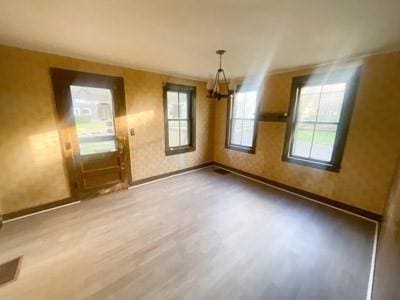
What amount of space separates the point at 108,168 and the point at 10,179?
1261 millimetres

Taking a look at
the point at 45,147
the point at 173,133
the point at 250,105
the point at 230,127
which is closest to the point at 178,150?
the point at 173,133

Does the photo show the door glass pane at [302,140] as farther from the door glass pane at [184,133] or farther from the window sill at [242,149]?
the door glass pane at [184,133]

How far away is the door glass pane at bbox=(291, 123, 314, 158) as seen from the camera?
10.6ft

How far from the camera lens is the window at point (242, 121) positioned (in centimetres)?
409

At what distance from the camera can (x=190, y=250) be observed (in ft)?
6.59

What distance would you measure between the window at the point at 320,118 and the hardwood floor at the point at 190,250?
86 centimetres

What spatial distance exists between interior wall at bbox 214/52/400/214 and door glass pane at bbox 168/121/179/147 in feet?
7.20

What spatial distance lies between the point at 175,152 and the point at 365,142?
11.4 ft

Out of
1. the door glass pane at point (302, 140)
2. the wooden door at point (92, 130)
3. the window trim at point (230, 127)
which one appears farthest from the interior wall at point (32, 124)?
the door glass pane at point (302, 140)

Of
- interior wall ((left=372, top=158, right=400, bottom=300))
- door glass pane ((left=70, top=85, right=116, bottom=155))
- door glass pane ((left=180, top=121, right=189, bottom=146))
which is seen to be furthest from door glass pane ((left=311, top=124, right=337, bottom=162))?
door glass pane ((left=70, top=85, right=116, bottom=155))

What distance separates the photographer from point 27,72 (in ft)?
7.89

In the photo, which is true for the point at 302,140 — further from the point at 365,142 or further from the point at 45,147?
the point at 45,147

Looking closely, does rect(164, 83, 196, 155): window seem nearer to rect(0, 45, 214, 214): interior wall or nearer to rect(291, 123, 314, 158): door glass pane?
rect(0, 45, 214, 214): interior wall

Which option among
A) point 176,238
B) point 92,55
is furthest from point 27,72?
point 176,238
